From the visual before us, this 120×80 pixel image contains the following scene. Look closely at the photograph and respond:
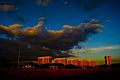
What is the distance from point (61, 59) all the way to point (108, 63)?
2189 inches

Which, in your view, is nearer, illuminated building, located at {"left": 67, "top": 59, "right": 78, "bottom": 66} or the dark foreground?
the dark foreground

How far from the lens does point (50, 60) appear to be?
174875mm

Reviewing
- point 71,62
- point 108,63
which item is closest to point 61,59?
point 71,62

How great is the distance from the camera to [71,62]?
636ft

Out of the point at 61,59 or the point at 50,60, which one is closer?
the point at 50,60

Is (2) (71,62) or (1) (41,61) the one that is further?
(2) (71,62)

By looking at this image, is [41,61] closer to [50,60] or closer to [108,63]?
[50,60]

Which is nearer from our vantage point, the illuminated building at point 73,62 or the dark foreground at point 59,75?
the dark foreground at point 59,75

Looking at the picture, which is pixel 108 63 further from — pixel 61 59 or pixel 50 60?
pixel 50 60

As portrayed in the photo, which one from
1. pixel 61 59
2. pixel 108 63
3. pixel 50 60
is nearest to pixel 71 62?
pixel 61 59

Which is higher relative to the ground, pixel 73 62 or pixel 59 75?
pixel 59 75

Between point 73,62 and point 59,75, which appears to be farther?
point 73,62

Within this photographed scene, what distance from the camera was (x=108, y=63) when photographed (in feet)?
638

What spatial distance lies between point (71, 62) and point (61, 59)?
13730 millimetres
